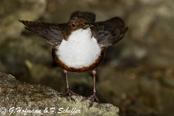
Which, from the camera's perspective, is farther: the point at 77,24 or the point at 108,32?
the point at 108,32

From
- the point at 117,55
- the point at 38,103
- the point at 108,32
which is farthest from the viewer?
the point at 117,55

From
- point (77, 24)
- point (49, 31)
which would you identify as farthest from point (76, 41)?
point (49, 31)

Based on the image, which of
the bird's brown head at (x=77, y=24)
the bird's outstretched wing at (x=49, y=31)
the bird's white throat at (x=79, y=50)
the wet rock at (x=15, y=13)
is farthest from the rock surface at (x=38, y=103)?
the wet rock at (x=15, y=13)

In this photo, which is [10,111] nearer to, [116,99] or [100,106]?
[100,106]

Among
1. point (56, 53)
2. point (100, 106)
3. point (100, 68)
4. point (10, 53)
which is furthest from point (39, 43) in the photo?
point (100, 106)

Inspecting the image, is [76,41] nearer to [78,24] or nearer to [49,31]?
[78,24]
